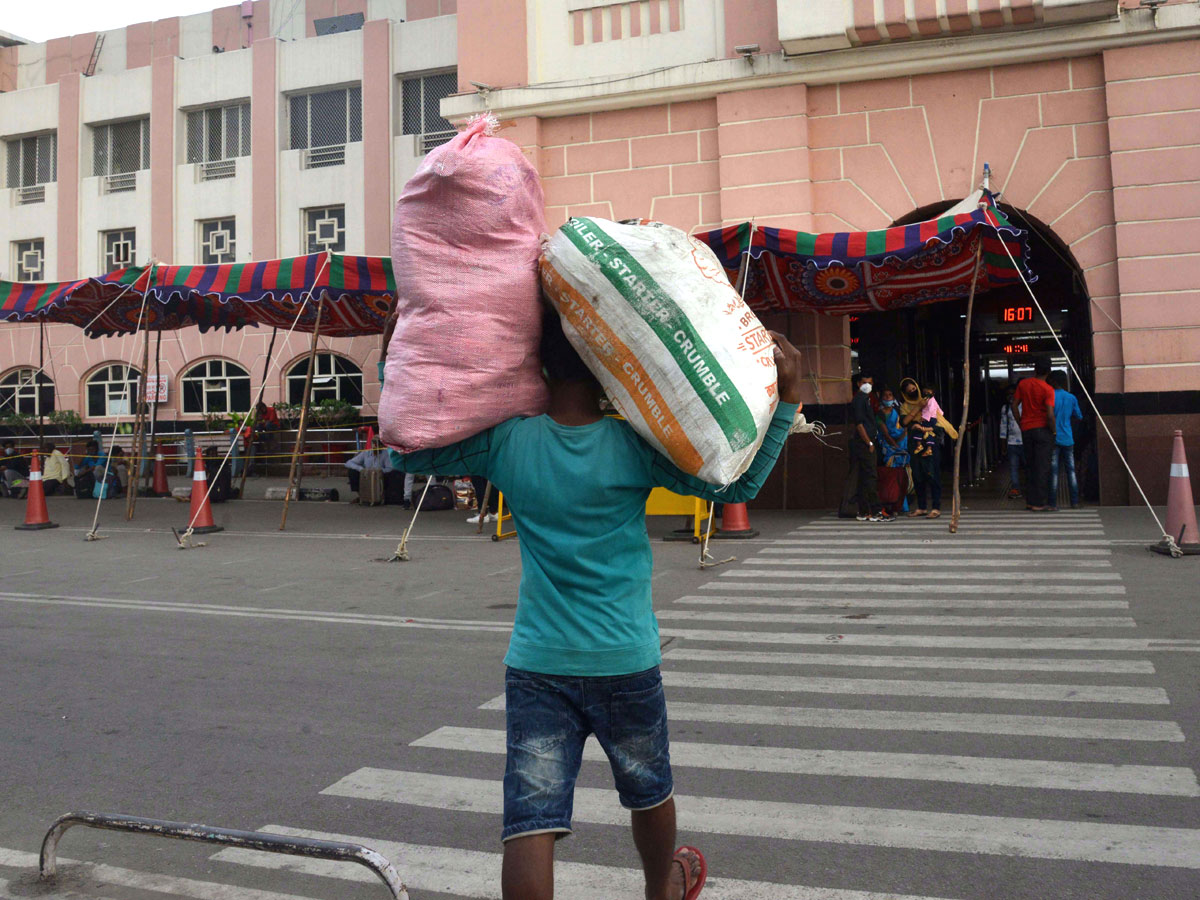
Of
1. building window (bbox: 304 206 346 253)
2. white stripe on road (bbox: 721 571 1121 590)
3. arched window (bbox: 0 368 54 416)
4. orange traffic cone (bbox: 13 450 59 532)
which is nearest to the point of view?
white stripe on road (bbox: 721 571 1121 590)

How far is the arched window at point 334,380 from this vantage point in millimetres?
25766

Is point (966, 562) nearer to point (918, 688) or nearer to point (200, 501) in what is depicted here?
point (918, 688)

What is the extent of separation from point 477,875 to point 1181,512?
831cm

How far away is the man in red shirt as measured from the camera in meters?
Result: 12.8

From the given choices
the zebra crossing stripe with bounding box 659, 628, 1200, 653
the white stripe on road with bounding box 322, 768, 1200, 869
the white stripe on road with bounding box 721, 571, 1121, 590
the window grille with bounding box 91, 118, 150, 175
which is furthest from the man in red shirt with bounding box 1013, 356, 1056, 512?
the window grille with bounding box 91, 118, 150, 175

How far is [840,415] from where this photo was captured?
14.6 metres

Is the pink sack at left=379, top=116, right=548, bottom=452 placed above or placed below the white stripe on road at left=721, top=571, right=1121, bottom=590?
above

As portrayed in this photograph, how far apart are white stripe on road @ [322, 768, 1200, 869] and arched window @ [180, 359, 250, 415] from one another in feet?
77.8

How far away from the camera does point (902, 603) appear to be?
7758mm

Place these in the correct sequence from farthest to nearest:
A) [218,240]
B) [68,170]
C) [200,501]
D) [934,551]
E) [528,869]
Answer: [68,170] < [218,240] < [200,501] < [934,551] < [528,869]

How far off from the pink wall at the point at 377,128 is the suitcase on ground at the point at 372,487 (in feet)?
32.7

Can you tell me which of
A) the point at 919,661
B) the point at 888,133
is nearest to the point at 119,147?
the point at 888,133

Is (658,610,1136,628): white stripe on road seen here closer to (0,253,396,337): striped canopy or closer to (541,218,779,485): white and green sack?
(541,218,779,485): white and green sack

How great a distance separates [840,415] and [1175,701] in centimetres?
970
